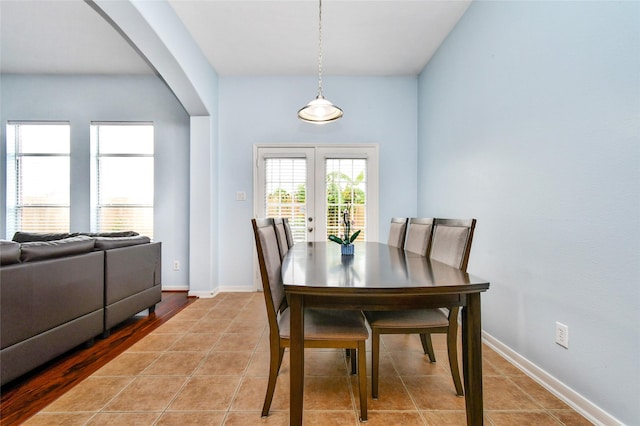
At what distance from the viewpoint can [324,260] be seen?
171 centimetres

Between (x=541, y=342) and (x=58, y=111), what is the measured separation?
237 inches

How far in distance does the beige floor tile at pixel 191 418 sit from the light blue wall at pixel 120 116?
270cm

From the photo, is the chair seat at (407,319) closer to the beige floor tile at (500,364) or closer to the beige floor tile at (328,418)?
the beige floor tile at (328,418)

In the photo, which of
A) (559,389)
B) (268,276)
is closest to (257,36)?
(268,276)

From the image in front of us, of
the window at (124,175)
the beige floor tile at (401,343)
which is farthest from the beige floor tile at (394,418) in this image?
the window at (124,175)

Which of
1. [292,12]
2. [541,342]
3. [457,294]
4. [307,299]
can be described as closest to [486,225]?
[541,342]

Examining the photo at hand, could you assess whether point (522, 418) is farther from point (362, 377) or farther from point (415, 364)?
point (362, 377)

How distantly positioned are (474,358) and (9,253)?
256 cm

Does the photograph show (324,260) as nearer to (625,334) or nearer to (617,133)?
(625,334)

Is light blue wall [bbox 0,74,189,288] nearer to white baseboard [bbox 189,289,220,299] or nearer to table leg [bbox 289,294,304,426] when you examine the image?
white baseboard [bbox 189,289,220,299]

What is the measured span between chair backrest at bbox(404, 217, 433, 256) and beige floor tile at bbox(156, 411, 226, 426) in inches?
62.0

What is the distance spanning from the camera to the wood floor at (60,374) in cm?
149

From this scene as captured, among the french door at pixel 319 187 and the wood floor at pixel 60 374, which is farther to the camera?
the french door at pixel 319 187

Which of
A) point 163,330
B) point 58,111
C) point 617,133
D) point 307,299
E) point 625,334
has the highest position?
point 58,111
